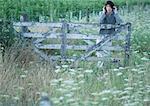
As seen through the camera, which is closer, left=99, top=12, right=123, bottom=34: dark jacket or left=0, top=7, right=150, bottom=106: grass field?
left=0, top=7, right=150, bottom=106: grass field

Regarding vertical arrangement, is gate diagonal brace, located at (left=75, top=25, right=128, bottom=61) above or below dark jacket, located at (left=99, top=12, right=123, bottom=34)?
below

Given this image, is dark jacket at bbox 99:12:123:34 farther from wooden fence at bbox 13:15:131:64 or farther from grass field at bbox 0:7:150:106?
grass field at bbox 0:7:150:106

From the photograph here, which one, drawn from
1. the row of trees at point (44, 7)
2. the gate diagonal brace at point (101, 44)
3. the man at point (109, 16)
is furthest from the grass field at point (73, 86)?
the row of trees at point (44, 7)

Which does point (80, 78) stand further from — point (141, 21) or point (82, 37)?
point (141, 21)

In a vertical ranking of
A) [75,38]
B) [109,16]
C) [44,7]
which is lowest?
[75,38]

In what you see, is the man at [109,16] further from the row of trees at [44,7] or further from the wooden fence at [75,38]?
the row of trees at [44,7]

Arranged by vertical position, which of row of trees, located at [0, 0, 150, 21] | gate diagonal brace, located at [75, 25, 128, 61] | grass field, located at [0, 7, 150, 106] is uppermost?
row of trees, located at [0, 0, 150, 21]

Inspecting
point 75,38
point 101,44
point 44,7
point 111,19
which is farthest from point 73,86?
point 44,7

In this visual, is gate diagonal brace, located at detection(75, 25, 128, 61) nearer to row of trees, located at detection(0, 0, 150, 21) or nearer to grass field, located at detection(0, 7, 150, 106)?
grass field, located at detection(0, 7, 150, 106)

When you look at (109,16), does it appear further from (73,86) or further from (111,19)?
(73,86)

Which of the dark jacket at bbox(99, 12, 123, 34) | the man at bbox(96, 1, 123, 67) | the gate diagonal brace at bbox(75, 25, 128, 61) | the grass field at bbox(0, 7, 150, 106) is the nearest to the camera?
the grass field at bbox(0, 7, 150, 106)

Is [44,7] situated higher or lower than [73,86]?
higher

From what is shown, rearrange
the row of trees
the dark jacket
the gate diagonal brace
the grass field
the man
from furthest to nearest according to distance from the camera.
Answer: the row of trees, the dark jacket, the man, the gate diagonal brace, the grass field

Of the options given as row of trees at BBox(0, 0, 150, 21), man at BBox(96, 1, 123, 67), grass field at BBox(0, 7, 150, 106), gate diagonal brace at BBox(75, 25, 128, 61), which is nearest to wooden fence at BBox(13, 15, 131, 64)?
gate diagonal brace at BBox(75, 25, 128, 61)
